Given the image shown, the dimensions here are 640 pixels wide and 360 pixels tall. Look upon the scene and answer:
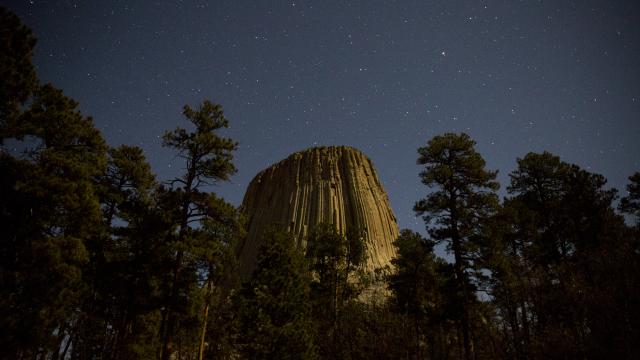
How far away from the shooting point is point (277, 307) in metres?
18.7

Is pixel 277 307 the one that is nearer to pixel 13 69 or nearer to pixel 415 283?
pixel 415 283

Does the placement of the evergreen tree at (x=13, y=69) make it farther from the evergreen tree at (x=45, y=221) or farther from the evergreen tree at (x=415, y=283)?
the evergreen tree at (x=415, y=283)

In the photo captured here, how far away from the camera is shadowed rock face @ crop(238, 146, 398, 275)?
66.7m

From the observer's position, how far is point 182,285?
14430 mm

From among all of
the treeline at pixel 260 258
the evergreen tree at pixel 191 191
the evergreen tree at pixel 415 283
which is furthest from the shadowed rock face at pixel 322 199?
the evergreen tree at pixel 191 191

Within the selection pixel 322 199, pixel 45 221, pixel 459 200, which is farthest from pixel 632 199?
pixel 322 199

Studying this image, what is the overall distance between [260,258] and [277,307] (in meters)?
2.94

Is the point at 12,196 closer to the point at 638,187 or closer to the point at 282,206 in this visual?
the point at 638,187

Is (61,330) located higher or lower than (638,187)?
lower

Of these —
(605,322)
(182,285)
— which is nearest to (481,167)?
(605,322)

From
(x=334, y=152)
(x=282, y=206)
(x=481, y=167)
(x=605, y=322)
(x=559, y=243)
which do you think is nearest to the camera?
(x=605, y=322)

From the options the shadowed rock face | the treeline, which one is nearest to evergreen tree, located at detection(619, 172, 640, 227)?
the treeline

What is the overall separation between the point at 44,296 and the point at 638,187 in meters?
31.8

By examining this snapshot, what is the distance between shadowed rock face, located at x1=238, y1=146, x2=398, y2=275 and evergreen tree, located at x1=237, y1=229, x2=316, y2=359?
41.2 m
